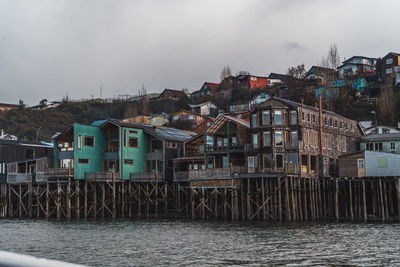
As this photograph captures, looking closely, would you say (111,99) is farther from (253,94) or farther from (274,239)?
(274,239)

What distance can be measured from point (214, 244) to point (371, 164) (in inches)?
1137

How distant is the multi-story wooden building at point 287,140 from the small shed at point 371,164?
380cm

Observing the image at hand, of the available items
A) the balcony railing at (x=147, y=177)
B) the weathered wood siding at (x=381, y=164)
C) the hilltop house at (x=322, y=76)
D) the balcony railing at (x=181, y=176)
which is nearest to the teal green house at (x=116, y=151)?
the balcony railing at (x=147, y=177)

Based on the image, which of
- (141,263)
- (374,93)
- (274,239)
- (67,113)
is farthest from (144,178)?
(67,113)

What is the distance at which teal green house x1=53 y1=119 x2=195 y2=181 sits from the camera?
6366 centimetres

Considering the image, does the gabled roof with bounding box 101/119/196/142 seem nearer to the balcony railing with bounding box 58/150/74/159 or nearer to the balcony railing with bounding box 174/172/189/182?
the balcony railing with bounding box 58/150/74/159

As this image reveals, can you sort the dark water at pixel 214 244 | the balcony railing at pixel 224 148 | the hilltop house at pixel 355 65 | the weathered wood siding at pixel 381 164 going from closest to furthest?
the dark water at pixel 214 244, the weathered wood siding at pixel 381 164, the balcony railing at pixel 224 148, the hilltop house at pixel 355 65

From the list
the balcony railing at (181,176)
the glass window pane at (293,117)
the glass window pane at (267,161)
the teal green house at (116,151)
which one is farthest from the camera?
the teal green house at (116,151)

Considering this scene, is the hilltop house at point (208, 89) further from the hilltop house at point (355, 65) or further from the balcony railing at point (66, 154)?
the balcony railing at point (66, 154)

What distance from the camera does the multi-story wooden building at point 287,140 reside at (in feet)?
181

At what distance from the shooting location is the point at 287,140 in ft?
184

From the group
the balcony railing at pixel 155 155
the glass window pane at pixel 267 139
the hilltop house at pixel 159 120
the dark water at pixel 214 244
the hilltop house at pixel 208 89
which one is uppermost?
the hilltop house at pixel 208 89

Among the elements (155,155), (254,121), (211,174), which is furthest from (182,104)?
(211,174)

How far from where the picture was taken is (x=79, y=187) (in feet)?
211
